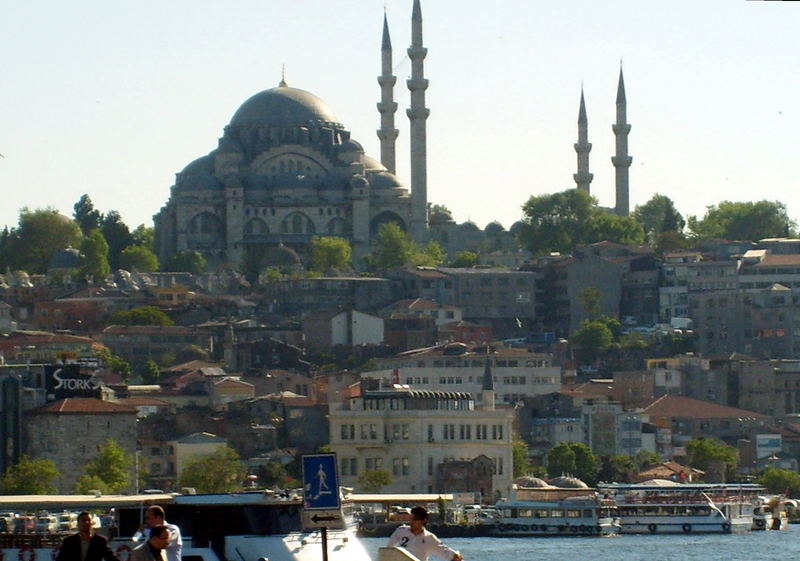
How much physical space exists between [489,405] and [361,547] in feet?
198

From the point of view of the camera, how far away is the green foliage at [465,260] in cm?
16500

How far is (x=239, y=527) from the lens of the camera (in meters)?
41.1

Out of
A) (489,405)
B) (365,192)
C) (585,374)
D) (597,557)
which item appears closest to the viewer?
(597,557)

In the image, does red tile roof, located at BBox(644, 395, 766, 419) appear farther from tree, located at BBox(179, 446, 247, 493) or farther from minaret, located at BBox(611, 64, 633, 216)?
minaret, located at BBox(611, 64, 633, 216)

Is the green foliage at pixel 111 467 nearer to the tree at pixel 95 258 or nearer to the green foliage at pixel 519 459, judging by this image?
the green foliage at pixel 519 459

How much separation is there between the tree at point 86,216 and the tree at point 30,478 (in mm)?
92688

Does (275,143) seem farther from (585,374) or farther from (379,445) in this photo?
(379,445)

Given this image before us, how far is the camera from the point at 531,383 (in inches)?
4877

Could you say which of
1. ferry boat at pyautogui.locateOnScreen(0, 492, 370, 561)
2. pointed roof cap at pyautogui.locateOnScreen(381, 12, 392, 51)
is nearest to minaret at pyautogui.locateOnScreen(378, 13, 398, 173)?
pointed roof cap at pyautogui.locateOnScreen(381, 12, 392, 51)

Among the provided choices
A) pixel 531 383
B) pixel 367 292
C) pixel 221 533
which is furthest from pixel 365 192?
pixel 221 533

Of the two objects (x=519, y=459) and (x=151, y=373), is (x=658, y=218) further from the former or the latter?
(x=519, y=459)

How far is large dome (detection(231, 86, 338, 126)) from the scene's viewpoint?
173625 mm

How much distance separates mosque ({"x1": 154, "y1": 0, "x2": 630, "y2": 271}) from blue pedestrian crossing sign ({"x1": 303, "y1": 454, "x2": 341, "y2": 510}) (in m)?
131

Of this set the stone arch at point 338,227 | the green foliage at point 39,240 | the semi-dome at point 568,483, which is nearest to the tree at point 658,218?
the stone arch at point 338,227
